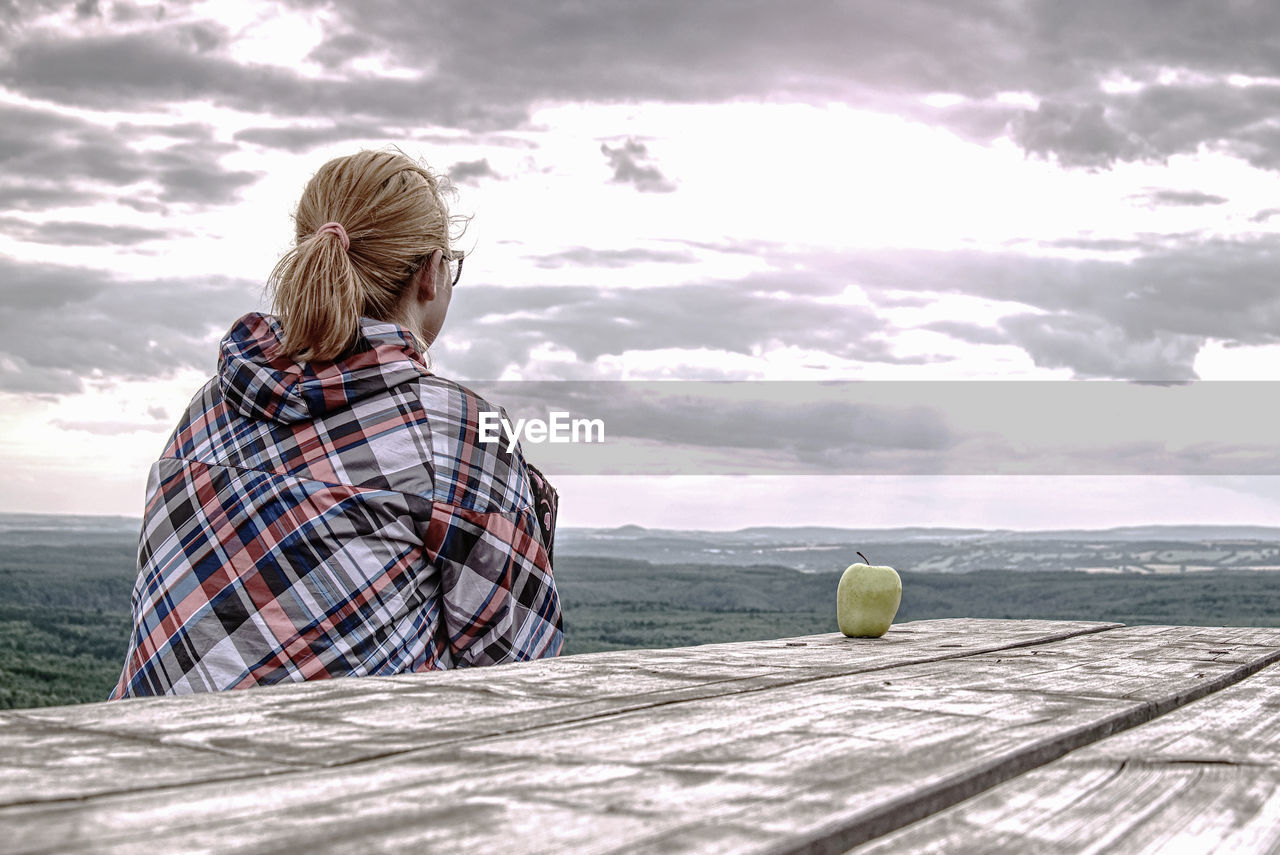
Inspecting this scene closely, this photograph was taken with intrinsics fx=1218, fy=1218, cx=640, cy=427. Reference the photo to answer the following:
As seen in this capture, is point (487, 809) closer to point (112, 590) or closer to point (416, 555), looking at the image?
point (416, 555)

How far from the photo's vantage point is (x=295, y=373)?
2.32 meters

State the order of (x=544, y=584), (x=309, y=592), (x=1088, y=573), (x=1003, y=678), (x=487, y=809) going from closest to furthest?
(x=487, y=809), (x=1003, y=678), (x=309, y=592), (x=544, y=584), (x=1088, y=573)

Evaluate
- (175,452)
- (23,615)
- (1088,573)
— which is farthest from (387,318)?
(1088,573)

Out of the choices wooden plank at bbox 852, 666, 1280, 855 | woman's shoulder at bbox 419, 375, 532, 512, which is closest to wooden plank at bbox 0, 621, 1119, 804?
wooden plank at bbox 852, 666, 1280, 855

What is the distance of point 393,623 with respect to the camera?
2.16 m

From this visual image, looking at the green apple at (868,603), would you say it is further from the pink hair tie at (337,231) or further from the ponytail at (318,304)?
the pink hair tie at (337,231)

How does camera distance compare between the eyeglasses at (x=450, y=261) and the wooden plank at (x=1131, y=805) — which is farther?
the eyeglasses at (x=450, y=261)

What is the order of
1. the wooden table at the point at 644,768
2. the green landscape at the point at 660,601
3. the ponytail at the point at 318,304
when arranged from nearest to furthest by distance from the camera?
the wooden table at the point at 644,768 → the ponytail at the point at 318,304 → the green landscape at the point at 660,601

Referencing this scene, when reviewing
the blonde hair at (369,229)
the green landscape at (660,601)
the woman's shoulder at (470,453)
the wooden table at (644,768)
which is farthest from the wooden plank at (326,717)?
the green landscape at (660,601)

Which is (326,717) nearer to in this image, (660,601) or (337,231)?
(337,231)

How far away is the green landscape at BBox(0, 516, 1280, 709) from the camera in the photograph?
33.9 m

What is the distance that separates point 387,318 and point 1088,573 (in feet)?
173

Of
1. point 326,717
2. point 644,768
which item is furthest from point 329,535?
point 644,768

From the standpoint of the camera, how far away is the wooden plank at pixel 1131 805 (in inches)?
29.5
